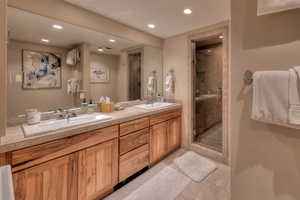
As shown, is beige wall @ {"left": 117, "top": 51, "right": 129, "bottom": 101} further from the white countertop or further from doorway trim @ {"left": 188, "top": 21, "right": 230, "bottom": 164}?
doorway trim @ {"left": 188, "top": 21, "right": 230, "bottom": 164}

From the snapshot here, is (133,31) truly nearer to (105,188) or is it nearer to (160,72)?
(160,72)

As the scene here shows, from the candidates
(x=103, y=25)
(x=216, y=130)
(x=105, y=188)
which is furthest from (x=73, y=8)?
(x=216, y=130)

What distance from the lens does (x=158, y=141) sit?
2342 millimetres

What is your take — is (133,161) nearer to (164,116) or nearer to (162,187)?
(162,187)

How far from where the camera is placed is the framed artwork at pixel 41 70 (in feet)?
5.24

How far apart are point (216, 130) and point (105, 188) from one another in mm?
3110

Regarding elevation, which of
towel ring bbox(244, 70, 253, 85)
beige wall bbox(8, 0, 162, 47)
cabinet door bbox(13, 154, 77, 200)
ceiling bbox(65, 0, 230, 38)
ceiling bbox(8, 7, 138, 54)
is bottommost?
cabinet door bbox(13, 154, 77, 200)

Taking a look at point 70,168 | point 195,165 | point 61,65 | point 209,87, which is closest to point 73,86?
point 61,65

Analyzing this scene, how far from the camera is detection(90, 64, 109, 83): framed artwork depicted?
2170 mm

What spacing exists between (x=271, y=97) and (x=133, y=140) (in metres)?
1.55

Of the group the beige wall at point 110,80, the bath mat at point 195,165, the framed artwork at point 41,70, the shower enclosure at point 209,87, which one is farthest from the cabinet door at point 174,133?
the framed artwork at point 41,70

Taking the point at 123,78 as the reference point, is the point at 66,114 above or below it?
below

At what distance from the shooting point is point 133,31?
8.36ft

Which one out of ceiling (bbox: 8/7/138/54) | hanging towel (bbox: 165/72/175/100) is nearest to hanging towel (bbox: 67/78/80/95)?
ceiling (bbox: 8/7/138/54)
